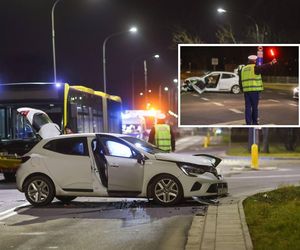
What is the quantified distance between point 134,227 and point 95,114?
42.6ft

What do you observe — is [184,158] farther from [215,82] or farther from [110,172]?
[215,82]

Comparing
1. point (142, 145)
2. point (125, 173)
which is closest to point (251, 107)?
point (142, 145)

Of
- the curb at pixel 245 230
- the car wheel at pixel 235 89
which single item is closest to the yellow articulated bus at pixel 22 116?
the car wheel at pixel 235 89

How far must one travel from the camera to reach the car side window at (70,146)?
12.4 meters

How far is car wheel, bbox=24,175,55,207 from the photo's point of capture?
12.4 meters

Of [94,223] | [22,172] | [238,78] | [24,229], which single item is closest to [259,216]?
[94,223]

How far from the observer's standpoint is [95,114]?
22.5 m

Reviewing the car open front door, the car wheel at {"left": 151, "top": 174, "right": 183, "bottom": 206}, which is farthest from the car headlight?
the car open front door

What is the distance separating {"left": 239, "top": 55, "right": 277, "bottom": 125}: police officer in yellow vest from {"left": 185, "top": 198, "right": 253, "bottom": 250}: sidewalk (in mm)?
8054

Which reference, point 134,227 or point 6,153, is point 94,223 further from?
point 6,153

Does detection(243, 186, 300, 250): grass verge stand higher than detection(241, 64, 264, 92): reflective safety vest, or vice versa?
detection(241, 64, 264, 92): reflective safety vest

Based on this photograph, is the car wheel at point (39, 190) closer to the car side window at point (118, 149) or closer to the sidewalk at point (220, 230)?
the car side window at point (118, 149)

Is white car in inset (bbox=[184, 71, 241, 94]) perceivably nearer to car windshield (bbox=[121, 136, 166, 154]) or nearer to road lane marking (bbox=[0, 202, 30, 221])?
car windshield (bbox=[121, 136, 166, 154])

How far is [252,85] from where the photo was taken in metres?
18.8
